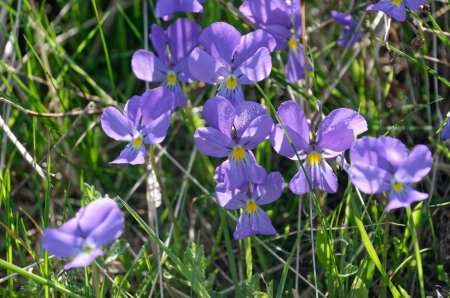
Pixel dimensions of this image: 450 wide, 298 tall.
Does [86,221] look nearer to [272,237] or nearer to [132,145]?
[132,145]

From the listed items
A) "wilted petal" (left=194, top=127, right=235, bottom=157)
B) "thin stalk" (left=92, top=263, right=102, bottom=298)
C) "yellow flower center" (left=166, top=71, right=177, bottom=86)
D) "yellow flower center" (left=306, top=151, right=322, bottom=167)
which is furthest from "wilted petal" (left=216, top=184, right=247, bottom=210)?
"yellow flower center" (left=166, top=71, right=177, bottom=86)

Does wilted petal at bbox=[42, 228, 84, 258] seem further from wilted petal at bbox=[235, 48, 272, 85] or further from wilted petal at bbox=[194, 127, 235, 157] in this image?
wilted petal at bbox=[235, 48, 272, 85]

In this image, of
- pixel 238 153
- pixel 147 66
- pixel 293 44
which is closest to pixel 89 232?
pixel 238 153

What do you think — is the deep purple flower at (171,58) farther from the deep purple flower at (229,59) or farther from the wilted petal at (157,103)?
the wilted petal at (157,103)

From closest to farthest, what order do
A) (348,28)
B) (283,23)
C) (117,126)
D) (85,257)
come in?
(85,257), (117,126), (283,23), (348,28)

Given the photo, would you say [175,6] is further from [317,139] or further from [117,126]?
[317,139]

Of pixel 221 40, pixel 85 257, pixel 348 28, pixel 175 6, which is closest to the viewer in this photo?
pixel 85 257

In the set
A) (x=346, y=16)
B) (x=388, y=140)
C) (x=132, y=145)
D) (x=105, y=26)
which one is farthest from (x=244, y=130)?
(x=105, y=26)
